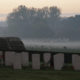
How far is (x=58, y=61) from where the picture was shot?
19875 millimetres

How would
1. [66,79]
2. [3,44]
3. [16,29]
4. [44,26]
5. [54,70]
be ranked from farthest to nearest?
[44,26]
[16,29]
[3,44]
[54,70]
[66,79]

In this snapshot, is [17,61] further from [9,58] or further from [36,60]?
[9,58]

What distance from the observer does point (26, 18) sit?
184 m

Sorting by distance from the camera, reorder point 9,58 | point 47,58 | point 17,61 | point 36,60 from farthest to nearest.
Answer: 1. point 9,58
2. point 47,58
3. point 17,61
4. point 36,60

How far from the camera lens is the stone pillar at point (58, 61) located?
64.1ft

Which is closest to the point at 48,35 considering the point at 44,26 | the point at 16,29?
the point at 44,26

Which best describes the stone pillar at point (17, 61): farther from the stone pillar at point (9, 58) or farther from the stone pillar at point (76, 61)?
the stone pillar at point (76, 61)

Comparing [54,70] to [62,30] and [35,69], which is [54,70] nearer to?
[35,69]

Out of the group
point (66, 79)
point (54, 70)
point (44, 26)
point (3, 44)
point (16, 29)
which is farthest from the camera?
point (44, 26)

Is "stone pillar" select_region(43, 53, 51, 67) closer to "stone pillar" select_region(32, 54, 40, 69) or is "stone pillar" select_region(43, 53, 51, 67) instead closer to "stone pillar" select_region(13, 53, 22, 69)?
"stone pillar" select_region(32, 54, 40, 69)

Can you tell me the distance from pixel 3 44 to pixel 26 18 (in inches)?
6064

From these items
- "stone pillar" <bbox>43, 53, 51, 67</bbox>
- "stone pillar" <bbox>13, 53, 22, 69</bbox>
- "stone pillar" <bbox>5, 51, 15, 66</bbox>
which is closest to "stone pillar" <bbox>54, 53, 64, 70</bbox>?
"stone pillar" <bbox>43, 53, 51, 67</bbox>

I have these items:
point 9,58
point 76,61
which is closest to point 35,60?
point 9,58

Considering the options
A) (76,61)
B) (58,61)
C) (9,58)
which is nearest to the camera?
(76,61)
